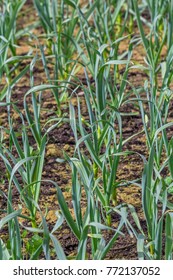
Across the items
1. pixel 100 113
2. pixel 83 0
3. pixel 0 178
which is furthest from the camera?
pixel 83 0

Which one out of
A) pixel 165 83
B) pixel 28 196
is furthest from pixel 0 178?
pixel 165 83

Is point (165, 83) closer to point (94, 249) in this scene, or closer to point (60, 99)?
point (60, 99)

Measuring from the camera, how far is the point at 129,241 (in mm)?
3277

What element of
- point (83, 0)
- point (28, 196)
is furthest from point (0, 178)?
point (83, 0)

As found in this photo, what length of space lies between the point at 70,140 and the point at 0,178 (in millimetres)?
464

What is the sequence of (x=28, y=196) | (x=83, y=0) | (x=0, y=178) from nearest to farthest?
(x=28, y=196)
(x=0, y=178)
(x=83, y=0)

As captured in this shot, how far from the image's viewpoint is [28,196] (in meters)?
3.20

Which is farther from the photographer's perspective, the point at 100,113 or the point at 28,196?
the point at 100,113

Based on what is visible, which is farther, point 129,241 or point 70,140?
point 70,140

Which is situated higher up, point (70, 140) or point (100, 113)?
point (100, 113)
